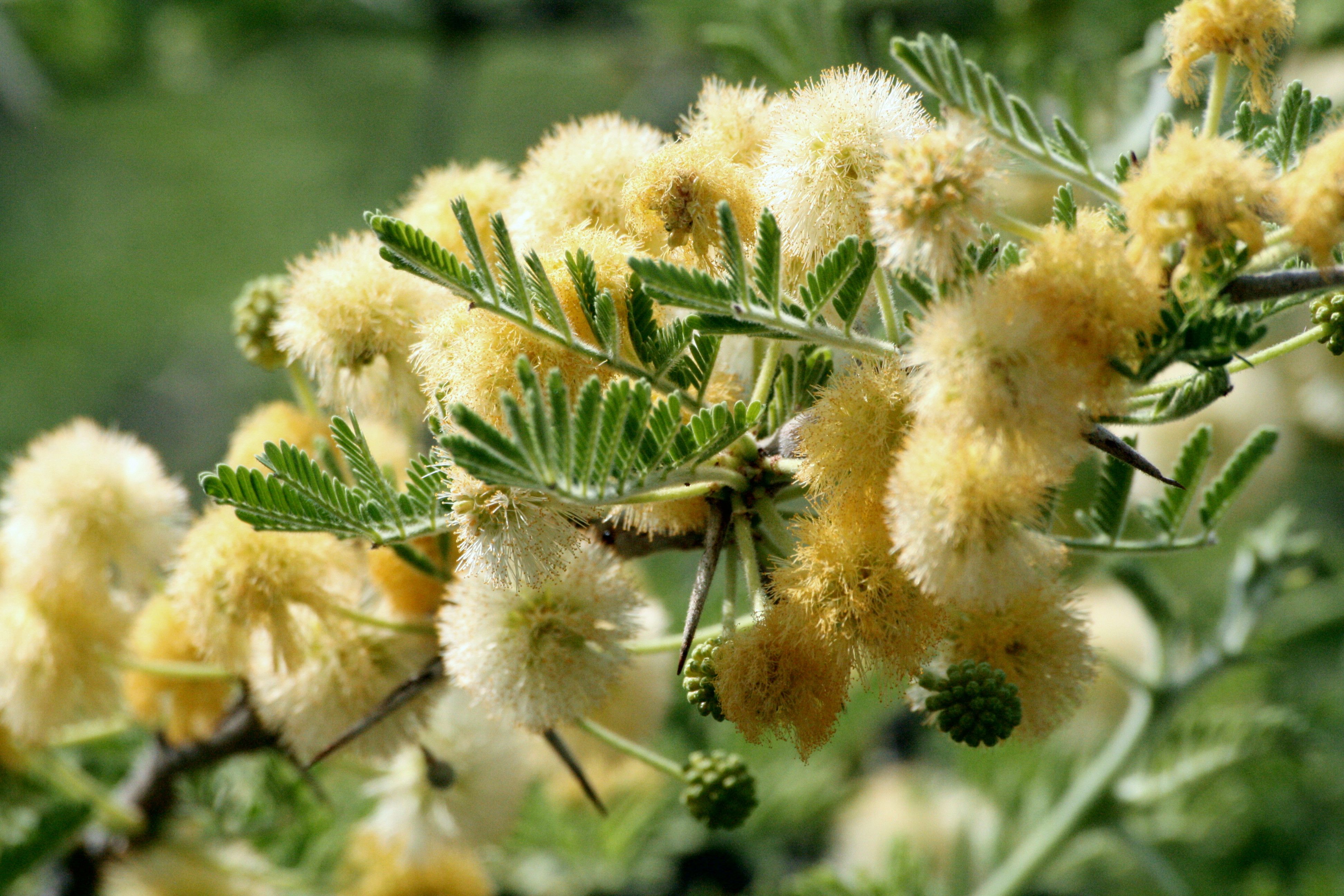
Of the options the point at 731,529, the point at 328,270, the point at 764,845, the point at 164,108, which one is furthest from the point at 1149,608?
the point at 164,108

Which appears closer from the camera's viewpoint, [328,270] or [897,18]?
[328,270]

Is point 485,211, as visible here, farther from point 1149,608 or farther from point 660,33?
point 660,33

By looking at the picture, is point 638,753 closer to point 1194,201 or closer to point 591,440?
point 591,440

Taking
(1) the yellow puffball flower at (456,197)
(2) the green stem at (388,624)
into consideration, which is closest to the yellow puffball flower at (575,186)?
(1) the yellow puffball flower at (456,197)

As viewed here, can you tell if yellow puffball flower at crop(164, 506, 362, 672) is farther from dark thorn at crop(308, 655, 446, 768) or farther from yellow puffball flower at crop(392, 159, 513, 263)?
yellow puffball flower at crop(392, 159, 513, 263)

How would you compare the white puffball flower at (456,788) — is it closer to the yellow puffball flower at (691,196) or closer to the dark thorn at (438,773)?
the dark thorn at (438,773)

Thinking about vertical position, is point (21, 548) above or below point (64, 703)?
above

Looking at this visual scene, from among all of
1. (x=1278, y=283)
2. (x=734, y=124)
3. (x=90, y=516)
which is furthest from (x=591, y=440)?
(x=90, y=516)
